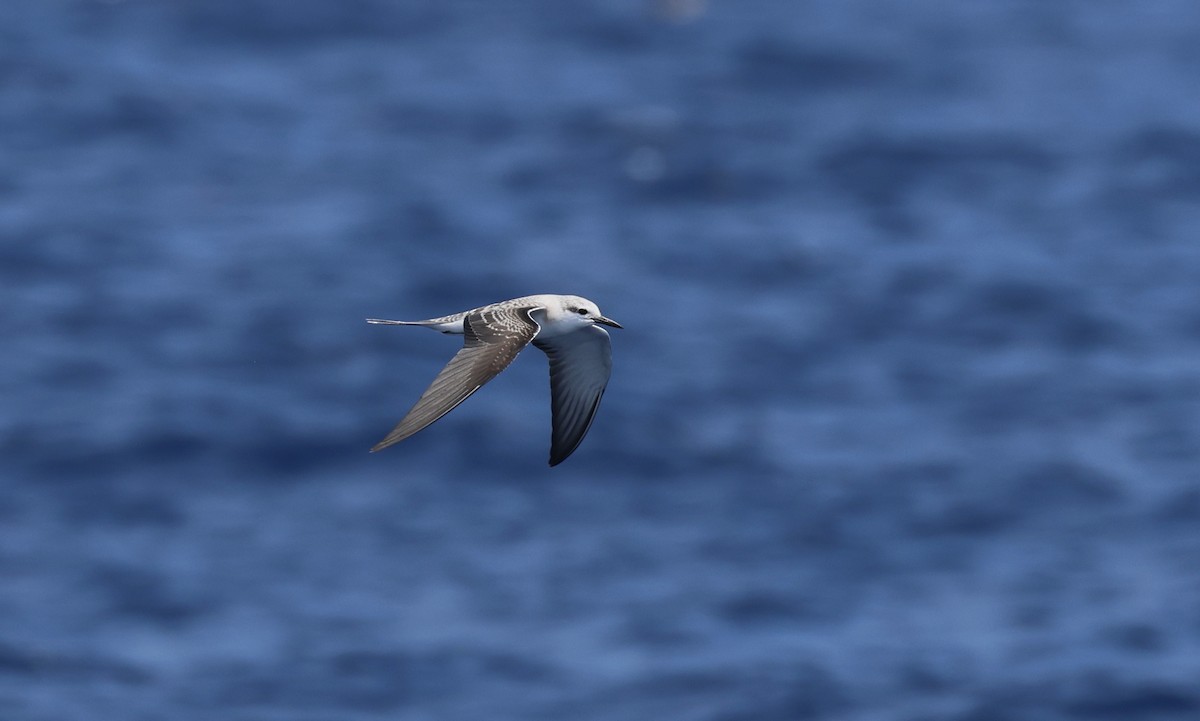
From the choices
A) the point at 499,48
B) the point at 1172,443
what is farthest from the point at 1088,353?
the point at 499,48

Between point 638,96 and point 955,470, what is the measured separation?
26682 mm

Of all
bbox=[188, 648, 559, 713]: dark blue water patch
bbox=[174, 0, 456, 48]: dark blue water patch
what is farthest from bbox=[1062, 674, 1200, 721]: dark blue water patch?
bbox=[174, 0, 456, 48]: dark blue water patch

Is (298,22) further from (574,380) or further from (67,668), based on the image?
(574,380)

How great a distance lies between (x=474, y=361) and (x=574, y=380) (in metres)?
2.62

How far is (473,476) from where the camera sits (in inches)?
1954

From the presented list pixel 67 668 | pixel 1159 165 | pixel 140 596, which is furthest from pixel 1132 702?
pixel 1159 165

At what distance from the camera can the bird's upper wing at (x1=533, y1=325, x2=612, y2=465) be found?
14938 millimetres

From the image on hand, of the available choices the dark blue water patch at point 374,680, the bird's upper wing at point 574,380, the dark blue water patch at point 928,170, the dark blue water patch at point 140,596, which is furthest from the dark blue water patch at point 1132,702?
the dark blue water patch at point 928,170

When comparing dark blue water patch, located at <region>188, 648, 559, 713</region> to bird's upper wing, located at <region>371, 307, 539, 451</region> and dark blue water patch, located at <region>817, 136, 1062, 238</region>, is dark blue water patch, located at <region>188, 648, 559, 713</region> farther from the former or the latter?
dark blue water patch, located at <region>817, 136, 1062, 238</region>

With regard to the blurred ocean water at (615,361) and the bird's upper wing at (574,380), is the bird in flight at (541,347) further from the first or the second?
the blurred ocean water at (615,361)

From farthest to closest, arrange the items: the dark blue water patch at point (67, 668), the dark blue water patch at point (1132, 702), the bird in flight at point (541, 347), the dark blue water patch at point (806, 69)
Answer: the dark blue water patch at point (806, 69), the dark blue water patch at point (67, 668), the dark blue water patch at point (1132, 702), the bird in flight at point (541, 347)

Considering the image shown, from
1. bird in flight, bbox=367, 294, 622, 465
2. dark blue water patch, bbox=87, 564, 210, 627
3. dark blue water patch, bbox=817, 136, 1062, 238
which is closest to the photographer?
bird in flight, bbox=367, 294, 622, 465

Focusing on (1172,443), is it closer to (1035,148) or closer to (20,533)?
(1035,148)

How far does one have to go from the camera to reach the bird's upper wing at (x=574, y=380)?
49.0 feet
